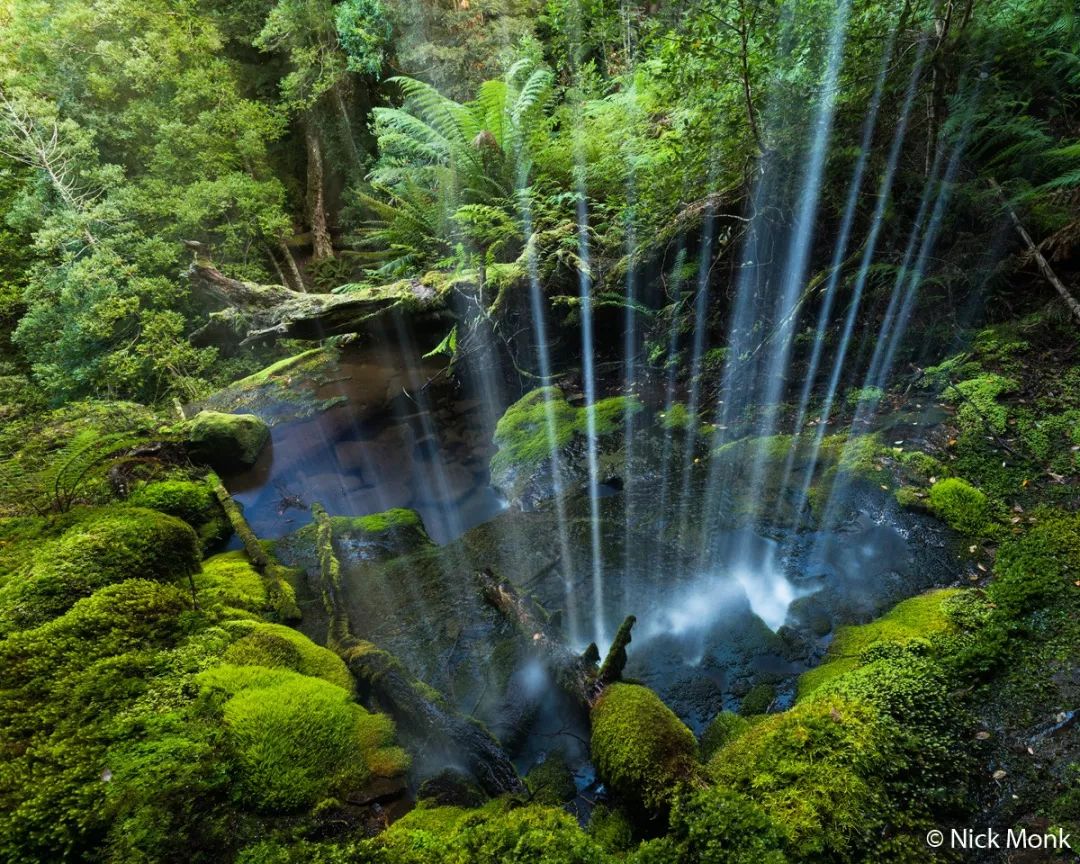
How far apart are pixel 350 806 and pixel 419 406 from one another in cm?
749

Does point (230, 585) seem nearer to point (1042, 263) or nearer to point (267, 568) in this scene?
point (267, 568)

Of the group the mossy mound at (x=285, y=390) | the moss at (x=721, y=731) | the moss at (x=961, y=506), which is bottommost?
the mossy mound at (x=285, y=390)

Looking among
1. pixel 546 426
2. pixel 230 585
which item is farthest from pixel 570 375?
pixel 230 585

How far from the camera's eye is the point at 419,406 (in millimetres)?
9211

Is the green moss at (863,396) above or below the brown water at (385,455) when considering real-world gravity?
above

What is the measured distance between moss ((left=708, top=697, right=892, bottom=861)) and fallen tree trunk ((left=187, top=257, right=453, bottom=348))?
8.04 metres

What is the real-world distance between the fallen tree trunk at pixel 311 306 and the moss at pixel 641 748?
300 inches

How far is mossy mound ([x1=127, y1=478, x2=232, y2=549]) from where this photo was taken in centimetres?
520

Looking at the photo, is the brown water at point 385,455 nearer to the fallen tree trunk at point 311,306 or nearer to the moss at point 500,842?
the fallen tree trunk at point 311,306

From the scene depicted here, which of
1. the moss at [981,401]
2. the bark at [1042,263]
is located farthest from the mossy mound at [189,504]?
the bark at [1042,263]

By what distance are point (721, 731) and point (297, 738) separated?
2.13m

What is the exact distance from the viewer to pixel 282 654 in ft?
9.59

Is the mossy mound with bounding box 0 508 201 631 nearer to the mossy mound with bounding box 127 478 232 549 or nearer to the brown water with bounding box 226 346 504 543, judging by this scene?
the mossy mound with bounding box 127 478 232 549

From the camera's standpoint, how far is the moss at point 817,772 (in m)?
1.76
